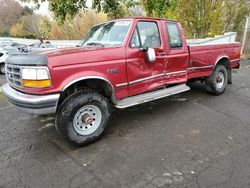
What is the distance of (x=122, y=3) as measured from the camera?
9492 millimetres

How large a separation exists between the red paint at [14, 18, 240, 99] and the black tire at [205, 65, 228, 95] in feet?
0.82

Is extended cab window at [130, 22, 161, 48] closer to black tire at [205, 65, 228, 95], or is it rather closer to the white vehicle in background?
black tire at [205, 65, 228, 95]

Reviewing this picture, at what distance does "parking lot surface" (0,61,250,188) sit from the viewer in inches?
106

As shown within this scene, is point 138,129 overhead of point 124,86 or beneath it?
beneath

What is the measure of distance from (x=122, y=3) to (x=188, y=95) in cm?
563

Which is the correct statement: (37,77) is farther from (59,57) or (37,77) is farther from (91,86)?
(91,86)

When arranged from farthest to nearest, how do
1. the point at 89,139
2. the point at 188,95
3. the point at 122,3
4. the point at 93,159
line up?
1. the point at 122,3
2. the point at 188,95
3. the point at 89,139
4. the point at 93,159

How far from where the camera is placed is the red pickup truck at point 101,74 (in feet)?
9.92

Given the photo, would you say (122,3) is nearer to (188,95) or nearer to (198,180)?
(188,95)

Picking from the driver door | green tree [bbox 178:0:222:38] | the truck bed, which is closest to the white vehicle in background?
the driver door

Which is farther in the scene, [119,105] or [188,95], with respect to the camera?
[188,95]

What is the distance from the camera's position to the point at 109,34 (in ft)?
13.6

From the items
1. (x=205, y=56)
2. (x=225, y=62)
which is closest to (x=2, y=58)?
(x=205, y=56)

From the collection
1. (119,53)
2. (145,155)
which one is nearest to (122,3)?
(119,53)
